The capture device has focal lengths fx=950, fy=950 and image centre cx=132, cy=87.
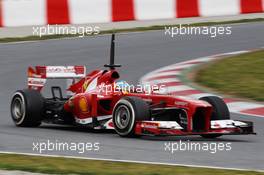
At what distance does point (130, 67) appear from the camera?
15367 mm

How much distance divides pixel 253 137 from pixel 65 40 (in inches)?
348

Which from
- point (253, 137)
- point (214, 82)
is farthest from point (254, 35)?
point (253, 137)

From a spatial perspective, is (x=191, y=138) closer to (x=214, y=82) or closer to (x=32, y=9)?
(x=214, y=82)

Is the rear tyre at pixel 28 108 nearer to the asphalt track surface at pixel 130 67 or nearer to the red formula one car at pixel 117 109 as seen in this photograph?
the red formula one car at pixel 117 109

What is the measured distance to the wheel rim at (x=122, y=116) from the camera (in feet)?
30.7

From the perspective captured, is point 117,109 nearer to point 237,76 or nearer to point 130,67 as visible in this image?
point 237,76

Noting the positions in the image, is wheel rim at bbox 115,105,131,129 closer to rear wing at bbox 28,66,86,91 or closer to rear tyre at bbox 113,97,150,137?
rear tyre at bbox 113,97,150,137

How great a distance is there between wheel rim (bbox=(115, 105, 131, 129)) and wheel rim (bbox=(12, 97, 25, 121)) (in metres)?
1.42

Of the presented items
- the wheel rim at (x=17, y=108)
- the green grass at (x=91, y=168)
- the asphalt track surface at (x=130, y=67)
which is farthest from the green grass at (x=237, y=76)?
the green grass at (x=91, y=168)

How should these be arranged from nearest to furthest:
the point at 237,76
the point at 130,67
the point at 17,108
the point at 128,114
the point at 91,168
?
the point at 91,168 < the point at 128,114 < the point at 17,108 < the point at 237,76 < the point at 130,67

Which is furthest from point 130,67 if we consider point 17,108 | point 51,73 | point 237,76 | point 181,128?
point 181,128

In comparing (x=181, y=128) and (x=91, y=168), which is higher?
(x=181, y=128)

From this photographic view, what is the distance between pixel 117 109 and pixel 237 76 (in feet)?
15.5

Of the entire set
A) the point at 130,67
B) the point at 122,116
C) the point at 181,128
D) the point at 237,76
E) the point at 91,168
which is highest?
the point at 130,67
